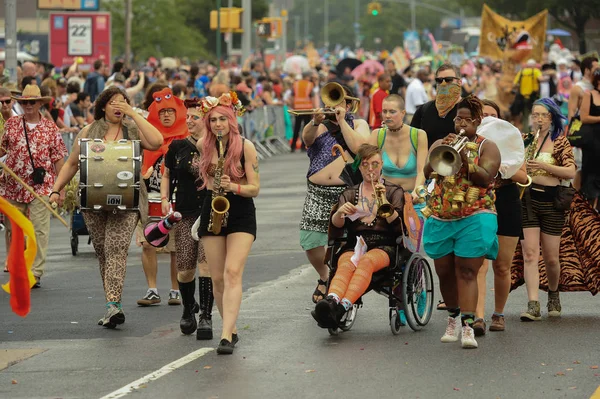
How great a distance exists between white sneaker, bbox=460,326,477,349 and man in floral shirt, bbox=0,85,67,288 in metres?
5.45

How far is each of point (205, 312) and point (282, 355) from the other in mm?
935

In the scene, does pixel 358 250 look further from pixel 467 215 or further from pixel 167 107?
pixel 167 107

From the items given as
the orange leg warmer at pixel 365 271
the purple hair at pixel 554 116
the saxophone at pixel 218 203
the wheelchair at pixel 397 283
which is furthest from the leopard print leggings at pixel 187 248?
the purple hair at pixel 554 116

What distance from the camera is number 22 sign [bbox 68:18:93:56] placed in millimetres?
37125

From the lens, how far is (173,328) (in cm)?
1095

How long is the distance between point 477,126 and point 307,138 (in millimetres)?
2232

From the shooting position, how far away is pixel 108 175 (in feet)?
36.7

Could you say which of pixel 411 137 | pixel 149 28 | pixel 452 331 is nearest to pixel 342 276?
pixel 452 331

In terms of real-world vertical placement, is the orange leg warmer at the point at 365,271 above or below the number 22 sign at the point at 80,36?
below

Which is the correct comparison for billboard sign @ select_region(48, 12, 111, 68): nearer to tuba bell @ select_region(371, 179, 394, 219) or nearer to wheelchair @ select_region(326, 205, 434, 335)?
wheelchair @ select_region(326, 205, 434, 335)

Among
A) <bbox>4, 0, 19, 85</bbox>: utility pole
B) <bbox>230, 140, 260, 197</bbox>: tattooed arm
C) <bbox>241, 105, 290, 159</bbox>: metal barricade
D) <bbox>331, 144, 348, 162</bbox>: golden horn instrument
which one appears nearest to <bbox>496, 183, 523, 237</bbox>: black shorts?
<bbox>331, 144, 348, 162</bbox>: golden horn instrument

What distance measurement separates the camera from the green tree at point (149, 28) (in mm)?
67125

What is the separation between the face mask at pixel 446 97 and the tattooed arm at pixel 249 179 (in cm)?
258

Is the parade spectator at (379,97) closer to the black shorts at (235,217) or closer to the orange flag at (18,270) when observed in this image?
the black shorts at (235,217)
